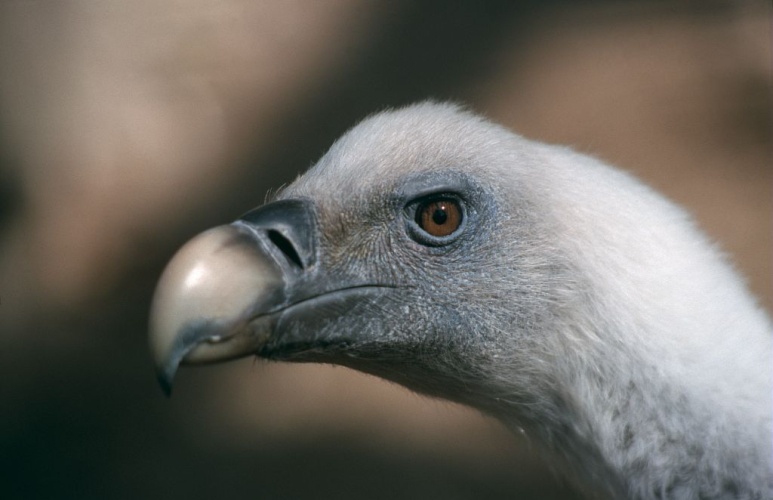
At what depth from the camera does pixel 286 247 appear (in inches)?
69.1

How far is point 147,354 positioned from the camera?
3719mm

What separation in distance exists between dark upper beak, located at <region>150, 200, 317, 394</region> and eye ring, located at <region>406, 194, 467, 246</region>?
0.90 feet

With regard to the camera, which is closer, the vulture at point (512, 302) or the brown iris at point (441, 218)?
the vulture at point (512, 302)

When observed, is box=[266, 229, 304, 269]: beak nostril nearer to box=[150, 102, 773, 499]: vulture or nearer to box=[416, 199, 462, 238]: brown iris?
box=[150, 102, 773, 499]: vulture

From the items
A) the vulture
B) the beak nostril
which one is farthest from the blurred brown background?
the beak nostril

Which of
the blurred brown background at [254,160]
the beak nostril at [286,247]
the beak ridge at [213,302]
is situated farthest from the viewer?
the blurred brown background at [254,160]

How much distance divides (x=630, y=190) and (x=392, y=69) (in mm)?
1996

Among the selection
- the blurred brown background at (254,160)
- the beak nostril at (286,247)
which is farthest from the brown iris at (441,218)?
the blurred brown background at (254,160)

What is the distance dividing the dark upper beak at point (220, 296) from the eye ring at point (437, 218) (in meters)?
0.27

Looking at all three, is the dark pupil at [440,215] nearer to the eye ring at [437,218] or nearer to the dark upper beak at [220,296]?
the eye ring at [437,218]

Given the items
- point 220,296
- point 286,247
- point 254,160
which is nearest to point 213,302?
point 220,296

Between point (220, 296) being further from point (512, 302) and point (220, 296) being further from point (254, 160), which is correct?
point (254, 160)

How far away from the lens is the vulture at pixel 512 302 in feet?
5.40

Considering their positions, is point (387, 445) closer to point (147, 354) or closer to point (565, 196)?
point (147, 354)
